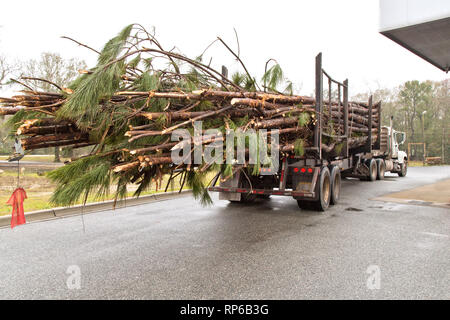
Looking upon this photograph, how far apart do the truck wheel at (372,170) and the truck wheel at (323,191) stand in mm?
7485

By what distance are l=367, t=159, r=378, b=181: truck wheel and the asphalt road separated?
7.25 m

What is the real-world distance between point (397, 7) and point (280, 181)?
6.82 meters

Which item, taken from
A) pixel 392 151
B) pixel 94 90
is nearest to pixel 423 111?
pixel 392 151

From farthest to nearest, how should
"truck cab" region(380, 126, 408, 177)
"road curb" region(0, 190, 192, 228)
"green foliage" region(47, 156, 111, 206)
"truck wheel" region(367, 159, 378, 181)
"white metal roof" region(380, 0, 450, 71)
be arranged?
"truck cab" region(380, 126, 408, 177)
"truck wheel" region(367, 159, 378, 181)
"white metal roof" region(380, 0, 450, 71)
"road curb" region(0, 190, 192, 228)
"green foliage" region(47, 156, 111, 206)

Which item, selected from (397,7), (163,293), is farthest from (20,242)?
(397,7)

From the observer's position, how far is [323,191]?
7.49m

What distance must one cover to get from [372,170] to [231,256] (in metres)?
12.0

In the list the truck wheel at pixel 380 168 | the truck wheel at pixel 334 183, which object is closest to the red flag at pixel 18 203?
the truck wheel at pixel 334 183

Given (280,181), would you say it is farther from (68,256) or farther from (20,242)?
(20,242)

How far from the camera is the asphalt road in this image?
10.8ft

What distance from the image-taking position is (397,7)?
9.40 m

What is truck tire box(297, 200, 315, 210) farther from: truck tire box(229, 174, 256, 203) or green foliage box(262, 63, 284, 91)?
green foliage box(262, 63, 284, 91)

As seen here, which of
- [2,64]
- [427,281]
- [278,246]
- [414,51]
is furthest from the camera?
[2,64]

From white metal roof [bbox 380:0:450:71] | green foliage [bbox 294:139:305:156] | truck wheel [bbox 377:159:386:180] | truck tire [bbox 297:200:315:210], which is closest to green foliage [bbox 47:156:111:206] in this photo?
green foliage [bbox 294:139:305:156]
